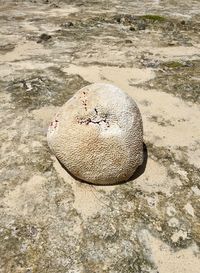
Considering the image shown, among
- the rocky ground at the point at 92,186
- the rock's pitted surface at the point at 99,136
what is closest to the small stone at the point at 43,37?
the rocky ground at the point at 92,186

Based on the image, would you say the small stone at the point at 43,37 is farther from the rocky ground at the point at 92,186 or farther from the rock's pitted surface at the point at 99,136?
the rock's pitted surface at the point at 99,136

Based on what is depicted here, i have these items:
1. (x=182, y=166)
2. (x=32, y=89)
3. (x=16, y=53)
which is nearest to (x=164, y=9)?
(x=16, y=53)

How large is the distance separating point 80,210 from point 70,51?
10.3 meters

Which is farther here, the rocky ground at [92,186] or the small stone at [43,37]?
the small stone at [43,37]

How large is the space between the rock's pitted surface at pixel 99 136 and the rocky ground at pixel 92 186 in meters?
0.49

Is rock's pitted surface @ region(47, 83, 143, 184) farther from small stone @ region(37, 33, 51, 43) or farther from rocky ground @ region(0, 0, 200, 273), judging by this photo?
small stone @ region(37, 33, 51, 43)

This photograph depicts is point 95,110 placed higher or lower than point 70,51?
higher

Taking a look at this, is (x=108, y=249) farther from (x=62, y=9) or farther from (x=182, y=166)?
(x=62, y=9)

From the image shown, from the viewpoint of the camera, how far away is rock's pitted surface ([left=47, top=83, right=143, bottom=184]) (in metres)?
7.96

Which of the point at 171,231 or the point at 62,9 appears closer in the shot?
the point at 171,231

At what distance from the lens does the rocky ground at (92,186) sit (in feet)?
22.9

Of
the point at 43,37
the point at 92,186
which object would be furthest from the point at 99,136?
the point at 43,37

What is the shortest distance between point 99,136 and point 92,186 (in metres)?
1.19

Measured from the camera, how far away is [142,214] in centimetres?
781
